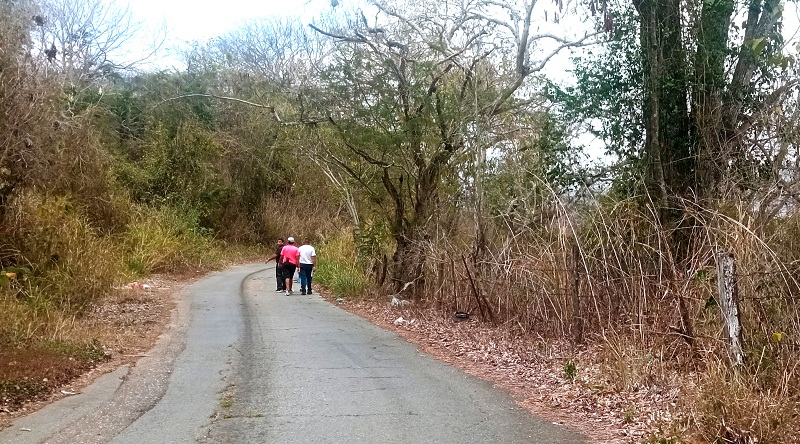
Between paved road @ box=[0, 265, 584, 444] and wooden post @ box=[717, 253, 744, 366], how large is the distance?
176 centimetres

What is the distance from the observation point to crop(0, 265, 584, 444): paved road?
6.54 metres

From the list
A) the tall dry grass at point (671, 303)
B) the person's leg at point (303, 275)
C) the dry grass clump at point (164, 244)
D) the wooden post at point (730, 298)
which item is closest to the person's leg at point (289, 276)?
the person's leg at point (303, 275)

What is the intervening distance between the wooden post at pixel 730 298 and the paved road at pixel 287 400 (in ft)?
5.76

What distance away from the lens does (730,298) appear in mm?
6727

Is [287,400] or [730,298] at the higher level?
[730,298]

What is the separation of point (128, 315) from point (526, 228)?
9.17 metres

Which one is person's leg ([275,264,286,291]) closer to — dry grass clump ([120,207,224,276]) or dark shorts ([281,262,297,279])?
dark shorts ([281,262,297,279])

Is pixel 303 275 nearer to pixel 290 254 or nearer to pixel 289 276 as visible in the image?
pixel 289 276

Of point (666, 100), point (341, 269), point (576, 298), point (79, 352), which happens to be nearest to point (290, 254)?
point (341, 269)

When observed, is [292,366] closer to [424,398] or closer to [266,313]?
[424,398]

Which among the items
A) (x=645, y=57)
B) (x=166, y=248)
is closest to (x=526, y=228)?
(x=645, y=57)

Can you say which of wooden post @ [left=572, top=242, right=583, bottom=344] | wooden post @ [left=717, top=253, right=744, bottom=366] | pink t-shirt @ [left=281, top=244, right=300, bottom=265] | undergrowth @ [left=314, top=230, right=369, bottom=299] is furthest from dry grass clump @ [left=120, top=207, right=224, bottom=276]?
wooden post @ [left=717, top=253, right=744, bottom=366]

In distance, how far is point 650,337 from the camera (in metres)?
8.35

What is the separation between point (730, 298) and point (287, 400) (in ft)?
15.4
